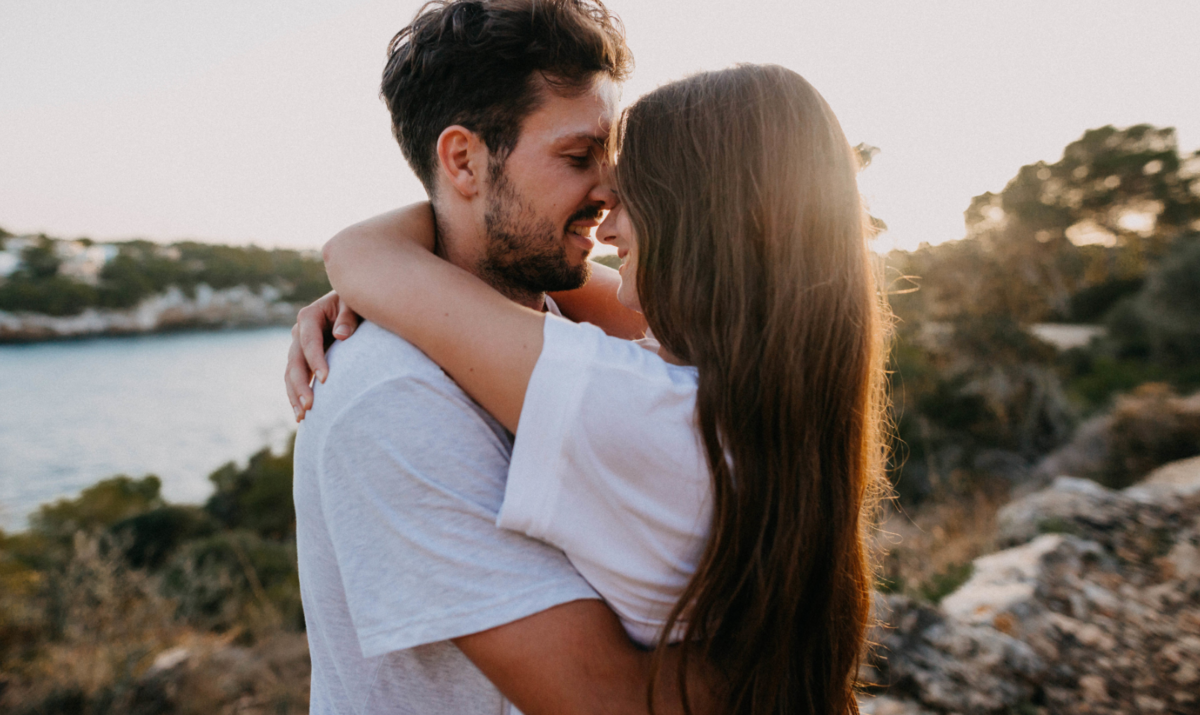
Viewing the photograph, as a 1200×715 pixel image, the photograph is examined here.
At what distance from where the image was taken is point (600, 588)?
1.03 m

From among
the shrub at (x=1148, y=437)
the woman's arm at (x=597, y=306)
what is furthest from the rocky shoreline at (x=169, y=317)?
the shrub at (x=1148, y=437)

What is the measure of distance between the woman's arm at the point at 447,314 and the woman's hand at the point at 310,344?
64 mm

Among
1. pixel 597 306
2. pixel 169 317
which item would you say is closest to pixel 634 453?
pixel 597 306

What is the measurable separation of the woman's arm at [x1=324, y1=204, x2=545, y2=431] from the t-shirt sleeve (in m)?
0.08

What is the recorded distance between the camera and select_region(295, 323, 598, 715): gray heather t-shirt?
96 cm

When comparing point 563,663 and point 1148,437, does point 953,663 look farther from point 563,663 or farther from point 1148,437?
point 1148,437

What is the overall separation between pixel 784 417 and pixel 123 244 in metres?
20.7

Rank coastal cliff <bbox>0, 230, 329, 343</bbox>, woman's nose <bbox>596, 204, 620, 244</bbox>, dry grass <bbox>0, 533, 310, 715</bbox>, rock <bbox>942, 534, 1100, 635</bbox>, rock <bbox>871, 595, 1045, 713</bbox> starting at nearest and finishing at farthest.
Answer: woman's nose <bbox>596, 204, 620, 244</bbox> → rock <bbox>871, 595, 1045, 713</bbox> → dry grass <bbox>0, 533, 310, 715</bbox> → rock <bbox>942, 534, 1100, 635</bbox> → coastal cliff <bbox>0, 230, 329, 343</bbox>

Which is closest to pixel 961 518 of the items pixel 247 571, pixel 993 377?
pixel 993 377

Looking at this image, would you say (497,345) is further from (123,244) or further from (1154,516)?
(123,244)

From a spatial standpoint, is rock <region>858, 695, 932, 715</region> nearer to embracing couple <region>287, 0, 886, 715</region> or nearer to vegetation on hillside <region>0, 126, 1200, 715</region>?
vegetation on hillside <region>0, 126, 1200, 715</region>

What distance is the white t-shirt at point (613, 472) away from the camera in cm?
96

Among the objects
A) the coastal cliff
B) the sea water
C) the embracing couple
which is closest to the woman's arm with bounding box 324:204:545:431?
the embracing couple

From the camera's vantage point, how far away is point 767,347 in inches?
43.8
